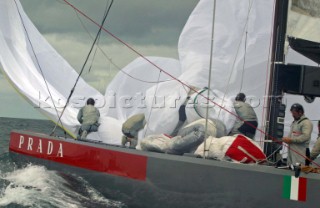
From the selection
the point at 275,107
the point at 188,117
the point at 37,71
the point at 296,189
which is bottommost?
the point at 296,189

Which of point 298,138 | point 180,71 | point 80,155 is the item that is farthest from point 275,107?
point 180,71

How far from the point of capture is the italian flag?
4.30 meters

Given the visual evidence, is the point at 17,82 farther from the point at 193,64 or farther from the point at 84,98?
the point at 193,64

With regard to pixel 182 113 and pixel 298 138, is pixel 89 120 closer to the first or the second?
pixel 182 113

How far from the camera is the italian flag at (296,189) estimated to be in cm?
430

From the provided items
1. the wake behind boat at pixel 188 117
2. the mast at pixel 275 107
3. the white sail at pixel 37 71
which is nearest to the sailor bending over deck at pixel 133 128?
the wake behind boat at pixel 188 117

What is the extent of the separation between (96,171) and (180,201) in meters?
1.21

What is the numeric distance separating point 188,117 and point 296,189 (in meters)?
2.18

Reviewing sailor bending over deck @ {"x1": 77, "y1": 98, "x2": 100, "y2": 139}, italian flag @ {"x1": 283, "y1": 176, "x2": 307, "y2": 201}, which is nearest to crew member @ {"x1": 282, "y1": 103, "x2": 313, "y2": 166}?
italian flag @ {"x1": 283, "y1": 176, "x2": 307, "y2": 201}

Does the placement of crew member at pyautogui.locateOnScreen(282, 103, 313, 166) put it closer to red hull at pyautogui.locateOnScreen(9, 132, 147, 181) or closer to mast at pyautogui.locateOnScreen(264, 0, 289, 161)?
mast at pyautogui.locateOnScreen(264, 0, 289, 161)

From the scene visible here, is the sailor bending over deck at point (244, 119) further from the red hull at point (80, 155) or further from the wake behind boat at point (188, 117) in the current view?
the red hull at point (80, 155)

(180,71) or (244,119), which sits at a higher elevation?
(180,71)

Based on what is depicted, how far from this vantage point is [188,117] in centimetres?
630

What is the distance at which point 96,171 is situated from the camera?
571 cm
